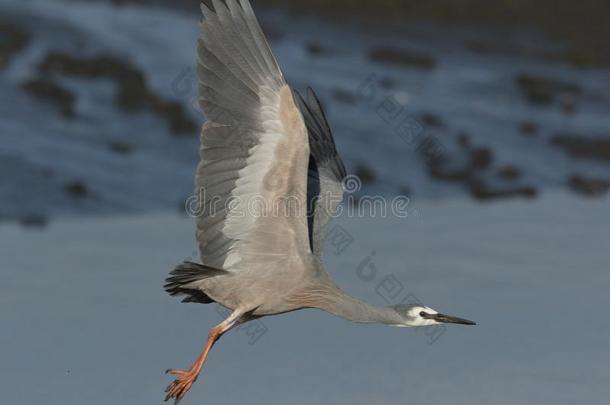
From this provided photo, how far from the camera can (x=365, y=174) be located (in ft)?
43.8

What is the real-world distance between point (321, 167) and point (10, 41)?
8.24 m

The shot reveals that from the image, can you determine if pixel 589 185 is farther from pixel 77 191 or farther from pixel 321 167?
pixel 321 167

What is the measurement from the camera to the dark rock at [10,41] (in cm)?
1511

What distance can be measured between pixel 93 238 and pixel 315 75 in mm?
5539

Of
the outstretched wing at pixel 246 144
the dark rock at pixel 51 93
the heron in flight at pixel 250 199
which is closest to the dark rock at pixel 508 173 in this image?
the dark rock at pixel 51 93

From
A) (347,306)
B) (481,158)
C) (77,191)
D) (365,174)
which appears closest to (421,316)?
(347,306)

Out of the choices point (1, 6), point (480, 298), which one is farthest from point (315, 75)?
point (480, 298)

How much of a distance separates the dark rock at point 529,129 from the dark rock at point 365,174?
2504 millimetres

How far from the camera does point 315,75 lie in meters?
15.9

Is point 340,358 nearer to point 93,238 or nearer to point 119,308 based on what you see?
point 119,308

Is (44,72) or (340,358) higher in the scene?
(44,72)

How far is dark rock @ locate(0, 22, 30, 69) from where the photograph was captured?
1511cm

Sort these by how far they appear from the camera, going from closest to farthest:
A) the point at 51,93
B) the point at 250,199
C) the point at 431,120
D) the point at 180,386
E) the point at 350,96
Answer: the point at 250,199 < the point at 180,386 < the point at 51,93 < the point at 431,120 < the point at 350,96

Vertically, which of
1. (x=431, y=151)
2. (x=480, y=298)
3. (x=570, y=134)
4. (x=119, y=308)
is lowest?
(x=119, y=308)
